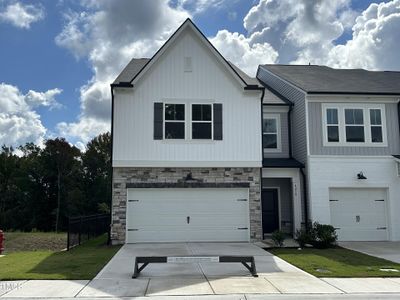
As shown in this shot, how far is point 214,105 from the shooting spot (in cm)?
1736

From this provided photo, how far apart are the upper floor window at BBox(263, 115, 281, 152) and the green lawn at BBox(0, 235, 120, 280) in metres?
8.93

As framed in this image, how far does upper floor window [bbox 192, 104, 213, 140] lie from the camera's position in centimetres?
1723

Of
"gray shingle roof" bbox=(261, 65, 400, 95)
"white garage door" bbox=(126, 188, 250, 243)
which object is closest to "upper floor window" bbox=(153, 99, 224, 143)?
"white garage door" bbox=(126, 188, 250, 243)

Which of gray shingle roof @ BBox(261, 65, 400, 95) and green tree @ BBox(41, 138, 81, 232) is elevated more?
gray shingle roof @ BBox(261, 65, 400, 95)

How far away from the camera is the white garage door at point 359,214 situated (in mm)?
17984

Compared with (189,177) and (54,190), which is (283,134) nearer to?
(189,177)

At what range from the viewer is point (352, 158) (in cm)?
1806

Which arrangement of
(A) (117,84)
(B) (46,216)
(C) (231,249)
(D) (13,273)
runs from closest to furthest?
(D) (13,273)
(C) (231,249)
(A) (117,84)
(B) (46,216)

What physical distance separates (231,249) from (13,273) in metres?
7.44

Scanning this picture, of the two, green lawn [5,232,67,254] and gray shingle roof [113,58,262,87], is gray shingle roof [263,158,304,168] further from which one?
green lawn [5,232,67,254]

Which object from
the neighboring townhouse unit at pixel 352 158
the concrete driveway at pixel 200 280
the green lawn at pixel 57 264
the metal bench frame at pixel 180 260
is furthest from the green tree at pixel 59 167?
the metal bench frame at pixel 180 260

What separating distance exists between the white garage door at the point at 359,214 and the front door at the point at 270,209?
2.82 metres

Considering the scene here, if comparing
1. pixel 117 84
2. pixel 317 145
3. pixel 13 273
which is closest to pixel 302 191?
pixel 317 145

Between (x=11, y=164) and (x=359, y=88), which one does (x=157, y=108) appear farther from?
(x=11, y=164)
